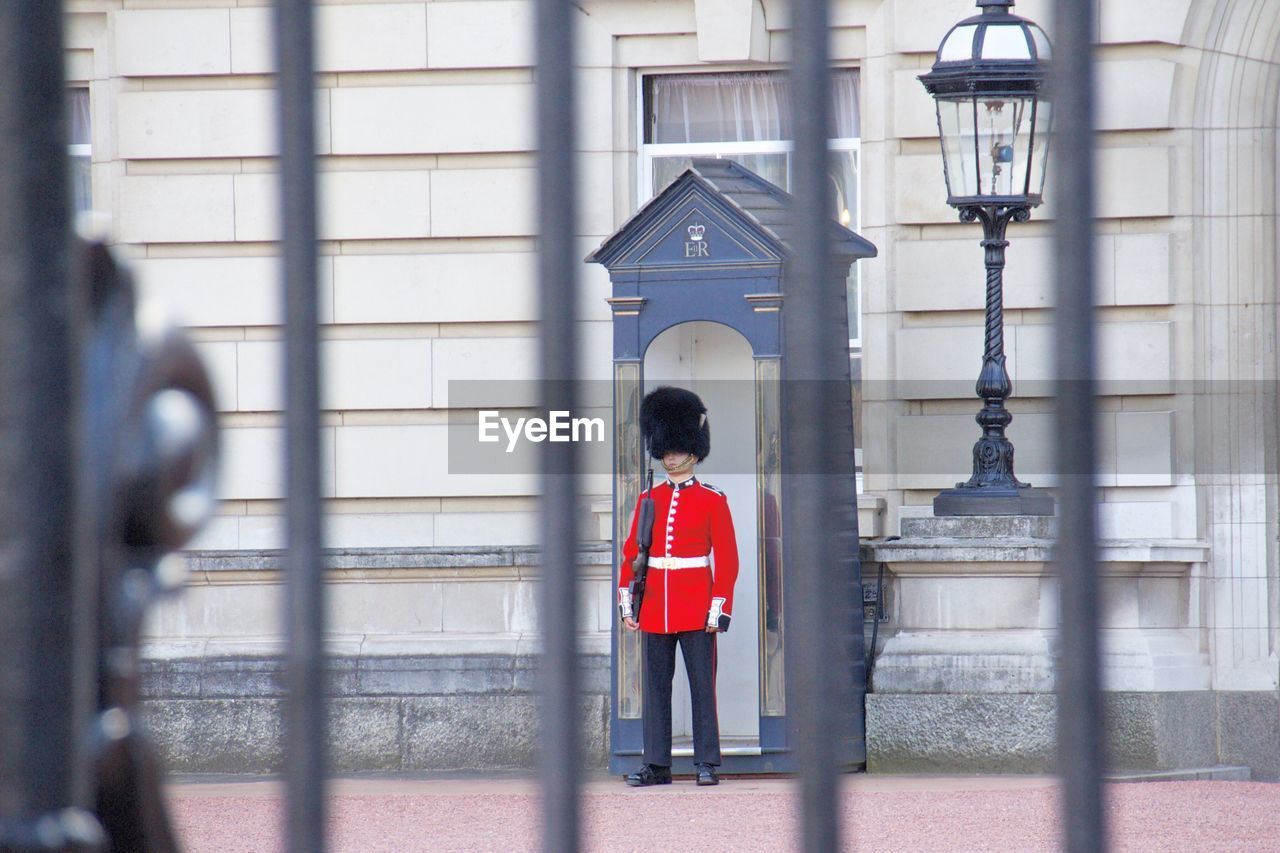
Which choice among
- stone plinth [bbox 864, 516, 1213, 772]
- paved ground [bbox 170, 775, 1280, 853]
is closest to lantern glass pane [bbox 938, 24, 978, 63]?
stone plinth [bbox 864, 516, 1213, 772]

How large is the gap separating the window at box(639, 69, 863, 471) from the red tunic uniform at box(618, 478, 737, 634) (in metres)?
1.48

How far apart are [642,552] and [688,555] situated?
0.64 feet

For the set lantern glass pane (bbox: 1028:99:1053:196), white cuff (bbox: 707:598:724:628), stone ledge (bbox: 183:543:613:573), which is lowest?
white cuff (bbox: 707:598:724:628)

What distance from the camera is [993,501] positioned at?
7664 millimetres

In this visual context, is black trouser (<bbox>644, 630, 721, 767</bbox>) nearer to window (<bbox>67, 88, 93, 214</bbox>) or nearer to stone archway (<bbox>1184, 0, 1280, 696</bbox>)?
stone archway (<bbox>1184, 0, 1280, 696</bbox>)

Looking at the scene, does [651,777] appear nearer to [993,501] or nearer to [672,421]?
[672,421]

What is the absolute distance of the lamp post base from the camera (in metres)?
7.66

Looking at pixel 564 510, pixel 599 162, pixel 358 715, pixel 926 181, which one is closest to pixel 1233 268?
pixel 926 181

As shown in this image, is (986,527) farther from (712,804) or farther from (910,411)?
(712,804)

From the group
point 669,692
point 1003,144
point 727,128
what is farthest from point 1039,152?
point 669,692

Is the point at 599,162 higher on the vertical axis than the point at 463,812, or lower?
higher

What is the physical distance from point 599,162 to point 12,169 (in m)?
7.44

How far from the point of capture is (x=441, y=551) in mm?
8281

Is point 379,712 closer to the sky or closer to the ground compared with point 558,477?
closer to the ground
